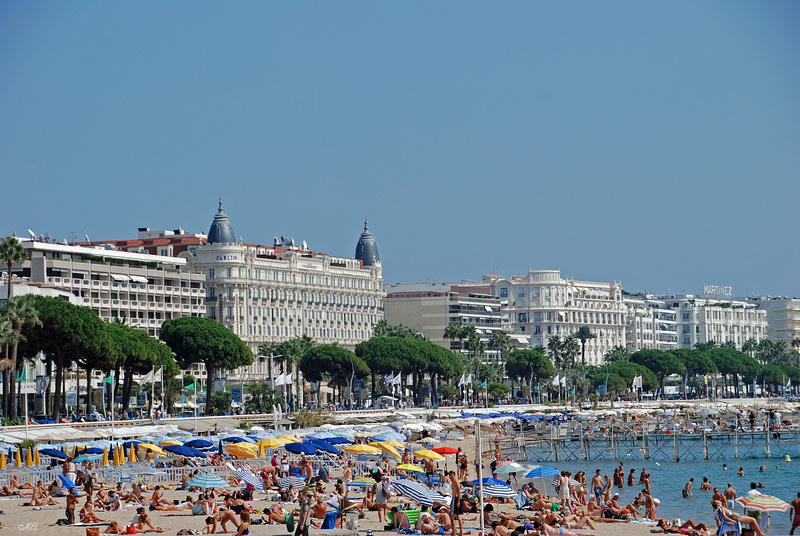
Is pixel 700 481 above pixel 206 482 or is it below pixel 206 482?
below

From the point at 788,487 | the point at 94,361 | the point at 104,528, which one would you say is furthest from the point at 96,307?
the point at 104,528

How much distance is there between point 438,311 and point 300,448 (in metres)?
115

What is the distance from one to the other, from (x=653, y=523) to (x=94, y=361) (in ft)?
142

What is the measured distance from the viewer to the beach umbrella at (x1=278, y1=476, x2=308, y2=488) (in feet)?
140

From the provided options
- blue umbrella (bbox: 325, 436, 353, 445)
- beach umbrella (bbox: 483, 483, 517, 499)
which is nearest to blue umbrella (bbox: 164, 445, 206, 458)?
blue umbrella (bbox: 325, 436, 353, 445)

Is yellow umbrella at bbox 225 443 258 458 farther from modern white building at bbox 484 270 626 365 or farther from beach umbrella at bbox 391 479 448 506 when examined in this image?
modern white building at bbox 484 270 626 365

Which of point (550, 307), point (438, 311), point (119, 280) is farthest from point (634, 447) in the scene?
point (550, 307)

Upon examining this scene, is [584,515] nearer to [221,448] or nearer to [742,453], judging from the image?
[221,448]

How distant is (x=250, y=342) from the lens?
433 ft

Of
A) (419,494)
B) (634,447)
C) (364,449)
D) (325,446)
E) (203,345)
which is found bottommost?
(634,447)

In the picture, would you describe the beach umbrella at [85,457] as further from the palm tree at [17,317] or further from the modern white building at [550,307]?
the modern white building at [550,307]

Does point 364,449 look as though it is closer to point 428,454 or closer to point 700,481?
point 428,454

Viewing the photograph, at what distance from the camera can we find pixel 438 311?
545 feet

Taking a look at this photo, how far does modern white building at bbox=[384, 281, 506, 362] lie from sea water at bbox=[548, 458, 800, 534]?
308 feet
